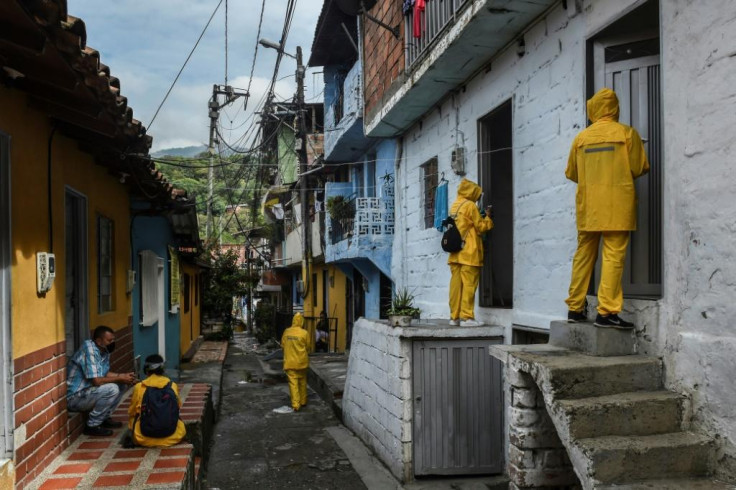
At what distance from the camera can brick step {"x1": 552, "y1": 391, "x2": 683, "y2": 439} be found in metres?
3.83

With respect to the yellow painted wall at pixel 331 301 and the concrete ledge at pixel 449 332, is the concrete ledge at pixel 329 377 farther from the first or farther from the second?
the concrete ledge at pixel 449 332

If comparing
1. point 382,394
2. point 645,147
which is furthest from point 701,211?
point 382,394

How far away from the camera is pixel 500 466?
7.25 meters

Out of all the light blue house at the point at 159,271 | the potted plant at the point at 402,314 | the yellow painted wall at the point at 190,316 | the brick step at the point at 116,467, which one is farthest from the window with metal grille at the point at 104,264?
the yellow painted wall at the point at 190,316

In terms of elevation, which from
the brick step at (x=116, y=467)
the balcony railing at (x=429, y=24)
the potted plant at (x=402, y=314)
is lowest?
the brick step at (x=116, y=467)

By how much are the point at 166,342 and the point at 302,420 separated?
4104 mm

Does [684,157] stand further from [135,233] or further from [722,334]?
[135,233]

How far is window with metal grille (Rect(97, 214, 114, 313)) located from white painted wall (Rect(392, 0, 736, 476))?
16.2ft

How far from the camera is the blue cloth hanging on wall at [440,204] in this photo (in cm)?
893

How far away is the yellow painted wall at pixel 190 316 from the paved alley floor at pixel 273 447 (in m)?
3.67

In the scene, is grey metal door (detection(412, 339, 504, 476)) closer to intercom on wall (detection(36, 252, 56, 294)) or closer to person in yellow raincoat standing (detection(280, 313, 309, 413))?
intercom on wall (detection(36, 252, 56, 294))

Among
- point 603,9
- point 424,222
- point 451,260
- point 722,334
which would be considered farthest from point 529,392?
point 424,222

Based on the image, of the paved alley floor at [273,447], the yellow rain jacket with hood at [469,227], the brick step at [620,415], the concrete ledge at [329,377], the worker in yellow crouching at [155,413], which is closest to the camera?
the brick step at [620,415]

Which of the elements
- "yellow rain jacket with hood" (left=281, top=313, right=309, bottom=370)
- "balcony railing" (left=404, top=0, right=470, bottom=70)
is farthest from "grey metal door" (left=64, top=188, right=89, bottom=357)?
"yellow rain jacket with hood" (left=281, top=313, right=309, bottom=370)
